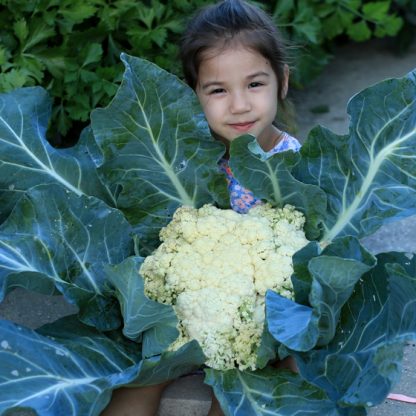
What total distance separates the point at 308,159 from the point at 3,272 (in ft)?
2.92

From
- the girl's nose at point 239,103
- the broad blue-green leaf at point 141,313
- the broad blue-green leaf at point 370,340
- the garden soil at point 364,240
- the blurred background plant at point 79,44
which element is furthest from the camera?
the blurred background plant at point 79,44

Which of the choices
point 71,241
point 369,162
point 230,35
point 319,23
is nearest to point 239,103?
point 230,35

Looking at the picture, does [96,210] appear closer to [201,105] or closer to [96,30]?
[201,105]

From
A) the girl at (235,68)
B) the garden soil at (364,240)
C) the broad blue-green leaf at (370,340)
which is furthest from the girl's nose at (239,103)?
the garden soil at (364,240)

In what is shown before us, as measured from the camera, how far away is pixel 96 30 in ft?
10.0

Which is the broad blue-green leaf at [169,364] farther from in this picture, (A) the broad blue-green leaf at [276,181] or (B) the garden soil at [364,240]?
(A) the broad blue-green leaf at [276,181]

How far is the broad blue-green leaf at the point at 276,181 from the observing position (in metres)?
2.22

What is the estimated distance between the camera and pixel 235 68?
2.43 metres

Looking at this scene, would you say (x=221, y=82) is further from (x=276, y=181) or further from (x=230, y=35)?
(x=276, y=181)

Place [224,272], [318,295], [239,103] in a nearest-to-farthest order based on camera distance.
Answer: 1. [318,295]
2. [224,272]
3. [239,103]

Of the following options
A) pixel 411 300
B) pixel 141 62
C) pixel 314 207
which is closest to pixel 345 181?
pixel 314 207

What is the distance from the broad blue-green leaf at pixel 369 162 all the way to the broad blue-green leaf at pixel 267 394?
491 mm

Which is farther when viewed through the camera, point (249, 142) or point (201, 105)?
point (201, 105)

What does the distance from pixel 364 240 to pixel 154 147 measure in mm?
967
